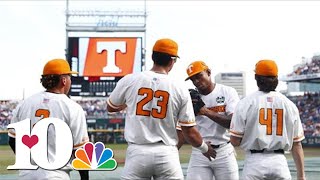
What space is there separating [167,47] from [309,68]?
3814 cm

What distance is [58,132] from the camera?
409cm

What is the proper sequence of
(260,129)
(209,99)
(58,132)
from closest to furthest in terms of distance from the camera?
(58,132) → (260,129) → (209,99)

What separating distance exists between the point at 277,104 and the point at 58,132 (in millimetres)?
1860

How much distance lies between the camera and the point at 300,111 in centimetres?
3950

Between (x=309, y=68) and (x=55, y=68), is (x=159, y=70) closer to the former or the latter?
(x=55, y=68)

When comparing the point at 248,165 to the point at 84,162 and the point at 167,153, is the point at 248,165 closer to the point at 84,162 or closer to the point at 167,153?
the point at 167,153

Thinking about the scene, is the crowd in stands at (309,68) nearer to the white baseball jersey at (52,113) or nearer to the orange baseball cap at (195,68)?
the orange baseball cap at (195,68)

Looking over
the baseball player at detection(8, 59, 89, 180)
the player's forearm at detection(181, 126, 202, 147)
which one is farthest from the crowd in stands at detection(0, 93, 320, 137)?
the baseball player at detection(8, 59, 89, 180)

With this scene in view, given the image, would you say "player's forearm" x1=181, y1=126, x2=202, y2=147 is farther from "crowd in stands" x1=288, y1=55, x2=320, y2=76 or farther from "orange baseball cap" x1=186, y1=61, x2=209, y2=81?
"crowd in stands" x1=288, y1=55, x2=320, y2=76

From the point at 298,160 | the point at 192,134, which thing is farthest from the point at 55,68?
the point at 298,160

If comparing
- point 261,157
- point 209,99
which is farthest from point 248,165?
point 209,99

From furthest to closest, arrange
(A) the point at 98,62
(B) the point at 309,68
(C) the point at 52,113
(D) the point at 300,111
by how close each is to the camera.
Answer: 1. (B) the point at 309,68
2. (D) the point at 300,111
3. (A) the point at 98,62
4. (C) the point at 52,113

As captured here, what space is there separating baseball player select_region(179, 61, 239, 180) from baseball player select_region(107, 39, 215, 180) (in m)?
1.45

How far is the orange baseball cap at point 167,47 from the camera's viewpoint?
423cm
